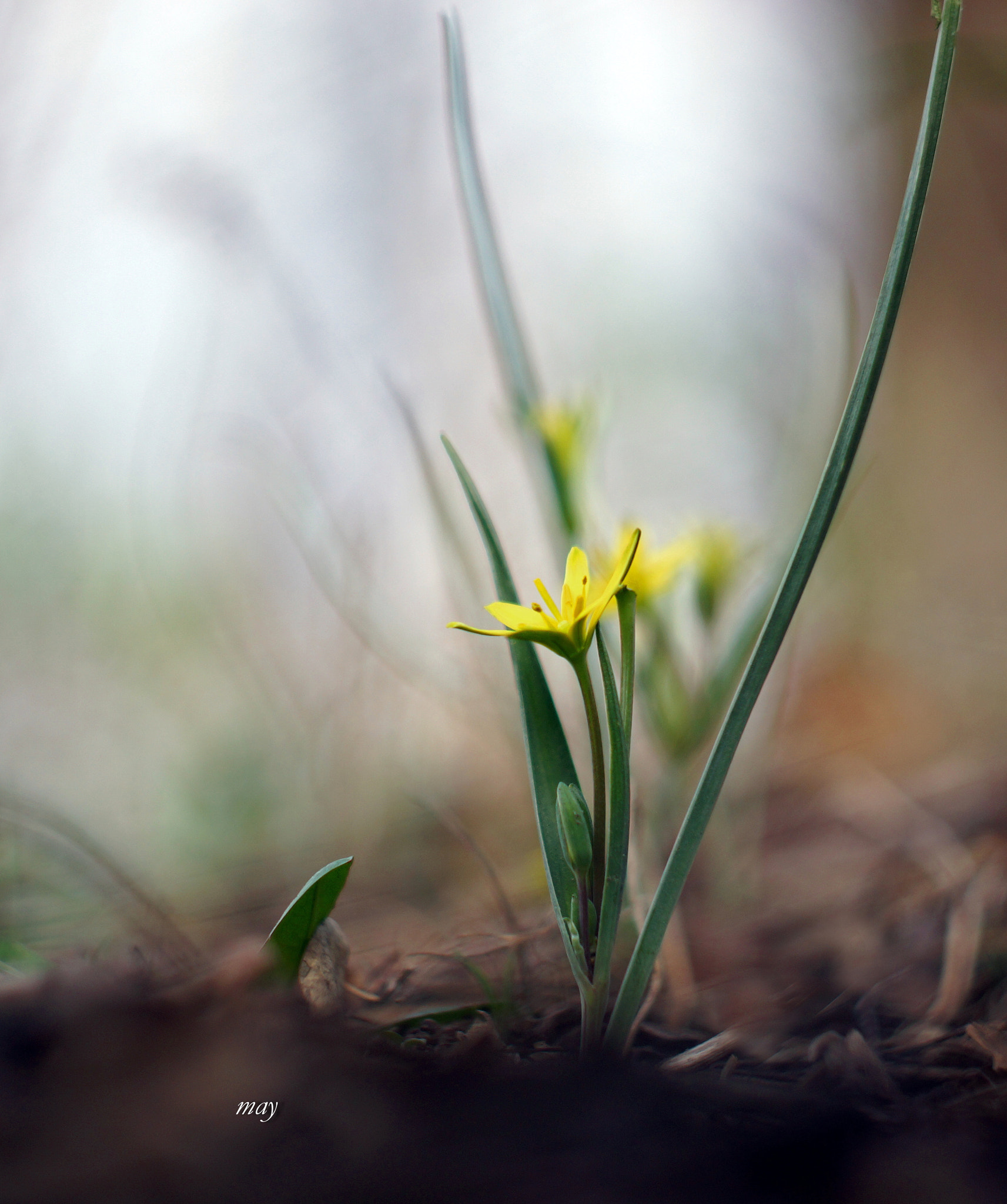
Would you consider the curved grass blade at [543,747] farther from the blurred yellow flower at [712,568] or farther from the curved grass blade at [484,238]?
the blurred yellow flower at [712,568]

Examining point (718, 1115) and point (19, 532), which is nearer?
point (718, 1115)

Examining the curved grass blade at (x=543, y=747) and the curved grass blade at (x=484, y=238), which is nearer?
the curved grass blade at (x=543, y=747)

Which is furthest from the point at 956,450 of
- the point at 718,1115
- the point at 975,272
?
the point at 718,1115

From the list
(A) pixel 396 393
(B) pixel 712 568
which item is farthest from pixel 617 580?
(B) pixel 712 568

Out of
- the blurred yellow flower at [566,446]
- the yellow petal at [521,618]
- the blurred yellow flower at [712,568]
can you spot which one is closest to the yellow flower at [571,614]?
the yellow petal at [521,618]

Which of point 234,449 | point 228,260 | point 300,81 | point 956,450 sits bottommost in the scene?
point 956,450

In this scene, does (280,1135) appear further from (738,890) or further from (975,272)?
(975,272)
